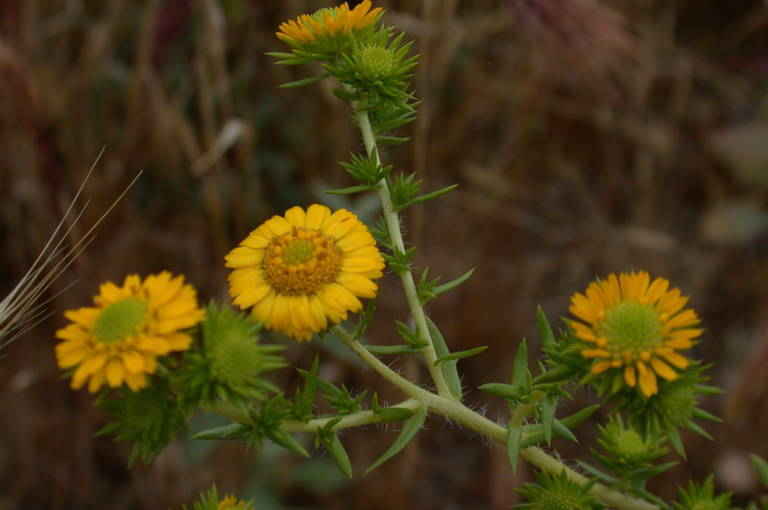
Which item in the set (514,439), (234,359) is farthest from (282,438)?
(514,439)

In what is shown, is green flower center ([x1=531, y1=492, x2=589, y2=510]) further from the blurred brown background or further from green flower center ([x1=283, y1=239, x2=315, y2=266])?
the blurred brown background

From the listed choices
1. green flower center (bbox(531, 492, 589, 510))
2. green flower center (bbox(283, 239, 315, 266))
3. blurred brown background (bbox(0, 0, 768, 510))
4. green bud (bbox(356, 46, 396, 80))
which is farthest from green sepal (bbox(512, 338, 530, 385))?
blurred brown background (bbox(0, 0, 768, 510))

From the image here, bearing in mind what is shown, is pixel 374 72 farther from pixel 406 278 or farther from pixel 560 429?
pixel 560 429

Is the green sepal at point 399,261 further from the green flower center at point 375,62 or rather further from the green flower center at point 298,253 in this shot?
the green flower center at point 375,62

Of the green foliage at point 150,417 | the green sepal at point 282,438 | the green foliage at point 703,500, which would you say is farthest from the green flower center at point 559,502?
the green foliage at point 150,417

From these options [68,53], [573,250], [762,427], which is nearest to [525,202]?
[573,250]

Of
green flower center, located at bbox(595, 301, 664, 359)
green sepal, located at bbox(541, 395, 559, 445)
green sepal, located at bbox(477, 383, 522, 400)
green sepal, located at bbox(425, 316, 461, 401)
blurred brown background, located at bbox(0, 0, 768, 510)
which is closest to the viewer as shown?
green flower center, located at bbox(595, 301, 664, 359)
